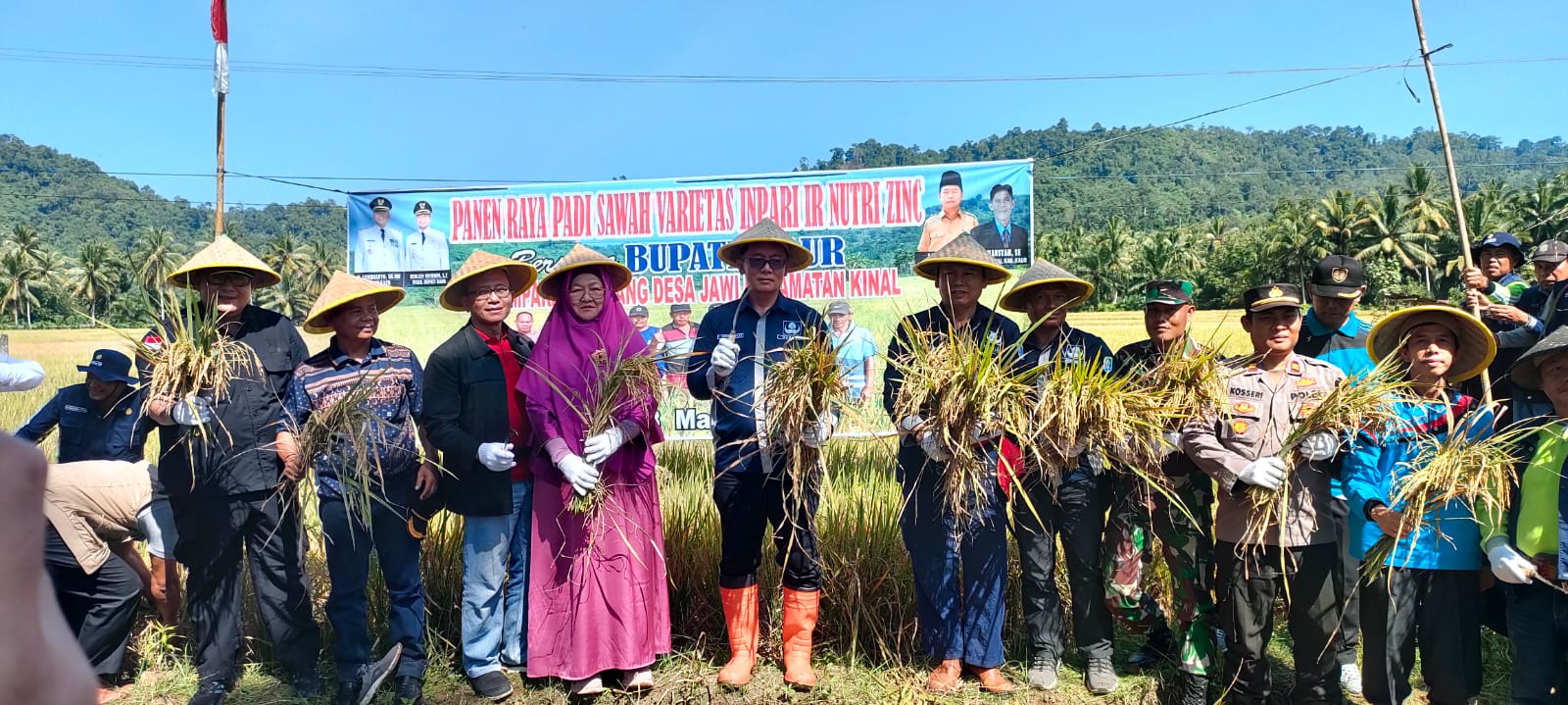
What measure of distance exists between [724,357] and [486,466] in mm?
1254

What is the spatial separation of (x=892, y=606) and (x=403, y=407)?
2681 mm

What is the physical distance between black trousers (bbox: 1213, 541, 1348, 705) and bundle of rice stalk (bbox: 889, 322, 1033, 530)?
1.10 metres

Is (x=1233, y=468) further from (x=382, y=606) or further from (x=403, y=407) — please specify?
(x=382, y=606)

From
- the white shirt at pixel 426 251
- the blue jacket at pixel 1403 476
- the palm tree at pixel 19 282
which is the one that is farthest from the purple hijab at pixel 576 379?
the palm tree at pixel 19 282

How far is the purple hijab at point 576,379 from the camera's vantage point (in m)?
3.95

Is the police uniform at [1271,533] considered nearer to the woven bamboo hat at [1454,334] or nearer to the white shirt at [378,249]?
the woven bamboo hat at [1454,334]

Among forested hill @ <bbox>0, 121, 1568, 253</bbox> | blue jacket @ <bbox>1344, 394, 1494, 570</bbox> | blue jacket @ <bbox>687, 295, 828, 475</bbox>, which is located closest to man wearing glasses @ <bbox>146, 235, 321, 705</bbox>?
blue jacket @ <bbox>687, 295, 828, 475</bbox>

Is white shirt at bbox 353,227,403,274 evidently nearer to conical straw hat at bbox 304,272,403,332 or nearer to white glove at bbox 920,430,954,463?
conical straw hat at bbox 304,272,403,332

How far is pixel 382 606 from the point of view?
470cm

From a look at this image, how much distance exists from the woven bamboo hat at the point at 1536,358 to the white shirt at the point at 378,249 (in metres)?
8.45

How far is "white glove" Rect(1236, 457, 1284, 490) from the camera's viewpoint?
11.2 ft

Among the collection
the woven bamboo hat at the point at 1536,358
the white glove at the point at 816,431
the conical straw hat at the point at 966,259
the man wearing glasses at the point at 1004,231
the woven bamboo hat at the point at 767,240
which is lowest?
the white glove at the point at 816,431

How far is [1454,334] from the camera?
3580 mm

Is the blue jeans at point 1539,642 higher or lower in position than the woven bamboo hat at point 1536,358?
lower
